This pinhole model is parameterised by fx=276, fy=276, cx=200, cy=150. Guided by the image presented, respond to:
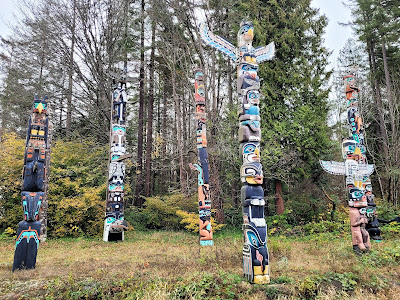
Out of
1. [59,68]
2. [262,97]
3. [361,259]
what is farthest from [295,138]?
[59,68]

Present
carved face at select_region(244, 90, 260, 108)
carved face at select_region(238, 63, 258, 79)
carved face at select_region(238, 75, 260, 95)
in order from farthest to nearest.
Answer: carved face at select_region(238, 63, 258, 79)
carved face at select_region(238, 75, 260, 95)
carved face at select_region(244, 90, 260, 108)

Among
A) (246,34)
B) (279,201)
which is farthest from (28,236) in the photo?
(279,201)

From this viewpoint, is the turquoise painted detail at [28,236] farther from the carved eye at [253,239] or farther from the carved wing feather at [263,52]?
the carved wing feather at [263,52]

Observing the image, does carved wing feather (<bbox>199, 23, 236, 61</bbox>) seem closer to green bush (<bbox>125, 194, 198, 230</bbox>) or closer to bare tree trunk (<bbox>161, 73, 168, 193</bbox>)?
green bush (<bbox>125, 194, 198, 230</bbox>)

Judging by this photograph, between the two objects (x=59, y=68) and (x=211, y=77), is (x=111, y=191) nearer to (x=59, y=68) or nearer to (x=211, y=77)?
(x=211, y=77)

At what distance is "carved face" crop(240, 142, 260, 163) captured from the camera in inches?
214

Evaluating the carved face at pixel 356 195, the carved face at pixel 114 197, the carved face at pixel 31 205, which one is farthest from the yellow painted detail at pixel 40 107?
the carved face at pixel 356 195

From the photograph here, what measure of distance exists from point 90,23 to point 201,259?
45.4ft

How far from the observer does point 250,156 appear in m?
5.45

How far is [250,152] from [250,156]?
3.3 inches

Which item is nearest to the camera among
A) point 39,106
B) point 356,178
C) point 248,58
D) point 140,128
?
point 248,58

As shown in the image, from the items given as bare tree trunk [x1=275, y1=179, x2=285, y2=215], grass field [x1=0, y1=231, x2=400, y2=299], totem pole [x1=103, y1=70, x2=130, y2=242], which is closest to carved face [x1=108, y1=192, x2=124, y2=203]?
totem pole [x1=103, y1=70, x2=130, y2=242]

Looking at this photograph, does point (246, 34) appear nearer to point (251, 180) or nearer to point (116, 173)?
point (251, 180)

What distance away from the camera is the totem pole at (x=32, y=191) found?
230 inches
